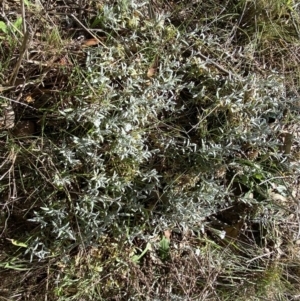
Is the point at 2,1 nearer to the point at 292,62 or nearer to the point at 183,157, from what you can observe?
the point at 183,157

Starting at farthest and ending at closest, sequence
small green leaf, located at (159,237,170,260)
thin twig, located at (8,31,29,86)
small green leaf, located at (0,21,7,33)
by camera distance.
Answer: small green leaf, located at (159,237,170,260), small green leaf, located at (0,21,7,33), thin twig, located at (8,31,29,86)

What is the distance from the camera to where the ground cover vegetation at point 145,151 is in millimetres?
1940

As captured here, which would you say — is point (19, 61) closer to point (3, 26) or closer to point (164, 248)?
point (3, 26)

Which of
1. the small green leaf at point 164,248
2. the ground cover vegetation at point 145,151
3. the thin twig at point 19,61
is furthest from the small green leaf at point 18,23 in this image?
the small green leaf at point 164,248

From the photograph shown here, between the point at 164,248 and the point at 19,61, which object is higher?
the point at 19,61

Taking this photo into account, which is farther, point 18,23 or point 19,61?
point 18,23

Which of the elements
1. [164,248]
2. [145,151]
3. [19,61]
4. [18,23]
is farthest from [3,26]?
[164,248]

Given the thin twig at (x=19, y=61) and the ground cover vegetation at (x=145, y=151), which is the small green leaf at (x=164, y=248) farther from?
the thin twig at (x=19, y=61)

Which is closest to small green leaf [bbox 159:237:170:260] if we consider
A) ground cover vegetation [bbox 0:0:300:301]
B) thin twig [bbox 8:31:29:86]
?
ground cover vegetation [bbox 0:0:300:301]

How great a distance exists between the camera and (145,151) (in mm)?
1966

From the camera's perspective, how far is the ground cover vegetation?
1.94 metres

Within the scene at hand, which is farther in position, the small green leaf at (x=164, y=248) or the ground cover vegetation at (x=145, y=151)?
the small green leaf at (x=164, y=248)

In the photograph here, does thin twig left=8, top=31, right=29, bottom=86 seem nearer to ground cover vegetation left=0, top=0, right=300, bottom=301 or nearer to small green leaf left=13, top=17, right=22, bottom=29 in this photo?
ground cover vegetation left=0, top=0, right=300, bottom=301

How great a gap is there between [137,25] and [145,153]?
516 mm
